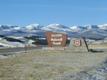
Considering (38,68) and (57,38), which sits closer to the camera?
(38,68)

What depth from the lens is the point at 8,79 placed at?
84.6 ft

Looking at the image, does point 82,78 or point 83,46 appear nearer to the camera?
point 82,78

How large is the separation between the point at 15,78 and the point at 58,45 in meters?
52.1

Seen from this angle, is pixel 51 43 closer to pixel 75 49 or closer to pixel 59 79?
pixel 75 49

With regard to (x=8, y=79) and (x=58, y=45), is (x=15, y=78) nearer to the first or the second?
(x=8, y=79)

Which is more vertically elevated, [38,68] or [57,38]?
[57,38]

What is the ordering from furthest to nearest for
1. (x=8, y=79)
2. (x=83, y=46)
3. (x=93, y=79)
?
1. (x=83, y=46)
2. (x=93, y=79)
3. (x=8, y=79)

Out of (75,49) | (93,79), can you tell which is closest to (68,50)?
(75,49)

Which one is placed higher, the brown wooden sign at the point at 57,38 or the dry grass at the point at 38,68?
the brown wooden sign at the point at 57,38

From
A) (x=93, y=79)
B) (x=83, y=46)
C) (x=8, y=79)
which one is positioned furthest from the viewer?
(x=83, y=46)

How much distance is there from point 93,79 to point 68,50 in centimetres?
4758

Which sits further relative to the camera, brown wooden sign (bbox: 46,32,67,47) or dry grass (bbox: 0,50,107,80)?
brown wooden sign (bbox: 46,32,67,47)

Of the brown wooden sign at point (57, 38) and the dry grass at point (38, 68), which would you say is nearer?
the dry grass at point (38, 68)

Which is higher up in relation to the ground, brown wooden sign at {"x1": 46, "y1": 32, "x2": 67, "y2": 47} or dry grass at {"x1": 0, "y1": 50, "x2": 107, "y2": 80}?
brown wooden sign at {"x1": 46, "y1": 32, "x2": 67, "y2": 47}
